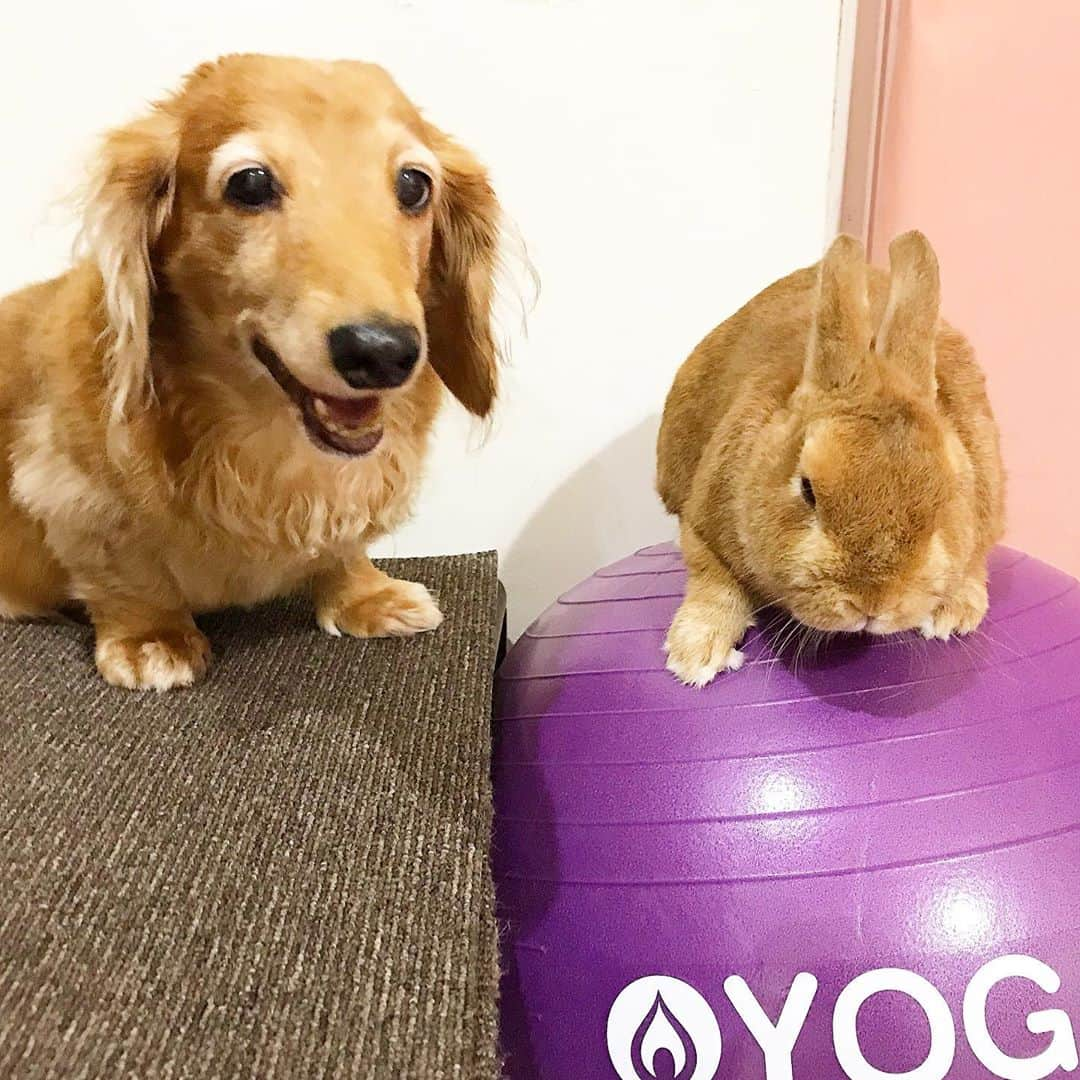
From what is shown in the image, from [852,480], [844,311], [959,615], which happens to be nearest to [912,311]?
[844,311]

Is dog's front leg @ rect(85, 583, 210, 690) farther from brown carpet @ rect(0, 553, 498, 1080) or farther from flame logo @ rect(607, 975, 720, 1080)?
flame logo @ rect(607, 975, 720, 1080)

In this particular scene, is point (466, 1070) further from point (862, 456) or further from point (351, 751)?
point (862, 456)

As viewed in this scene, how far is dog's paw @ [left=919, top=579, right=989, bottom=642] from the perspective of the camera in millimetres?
799

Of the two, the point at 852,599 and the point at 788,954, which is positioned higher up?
the point at 852,599

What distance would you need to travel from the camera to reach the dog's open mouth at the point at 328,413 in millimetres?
808

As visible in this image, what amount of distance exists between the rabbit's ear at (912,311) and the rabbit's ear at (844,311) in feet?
0.07

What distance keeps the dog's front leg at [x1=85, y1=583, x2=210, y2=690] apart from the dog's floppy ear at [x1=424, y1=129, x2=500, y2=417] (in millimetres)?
374

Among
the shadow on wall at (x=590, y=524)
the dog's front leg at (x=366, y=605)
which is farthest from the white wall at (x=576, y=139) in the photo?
the dog's front leg at (x=366, y=605)

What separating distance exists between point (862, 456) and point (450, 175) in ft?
1.63

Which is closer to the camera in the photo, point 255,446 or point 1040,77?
point 255,446

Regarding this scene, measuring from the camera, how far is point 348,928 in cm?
63

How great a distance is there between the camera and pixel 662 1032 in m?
0.66

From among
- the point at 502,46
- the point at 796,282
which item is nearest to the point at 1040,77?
the point at 796,282

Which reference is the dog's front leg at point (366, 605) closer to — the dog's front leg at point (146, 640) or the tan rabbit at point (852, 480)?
the dog's front leg at point (146, 640)
